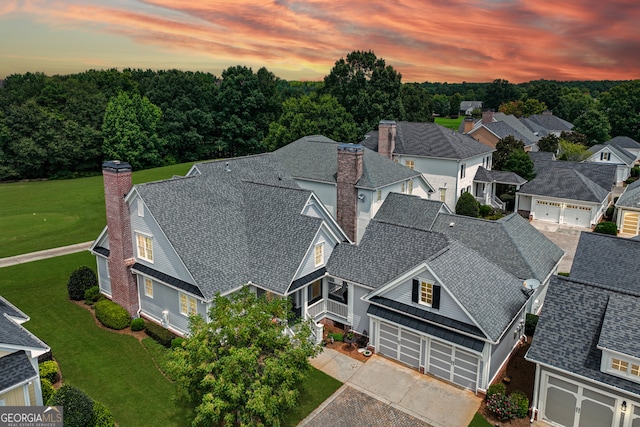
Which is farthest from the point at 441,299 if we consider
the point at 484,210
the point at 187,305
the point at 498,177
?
the point at 498,177

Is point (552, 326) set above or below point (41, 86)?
below

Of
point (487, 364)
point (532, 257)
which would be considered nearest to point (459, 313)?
point (487, 364)

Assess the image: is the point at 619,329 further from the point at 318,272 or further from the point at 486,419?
the point at 318,272

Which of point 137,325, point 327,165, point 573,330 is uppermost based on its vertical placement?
point 327,165

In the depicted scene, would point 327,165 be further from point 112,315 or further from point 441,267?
point 112,315

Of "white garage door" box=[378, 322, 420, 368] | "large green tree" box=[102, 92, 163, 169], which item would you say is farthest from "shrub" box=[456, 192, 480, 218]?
"large green tree" box=[102, 92, 163, 169]

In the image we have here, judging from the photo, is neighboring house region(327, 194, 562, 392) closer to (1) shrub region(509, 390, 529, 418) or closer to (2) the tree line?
(1) shrub region(509, 390, 529, 418)
